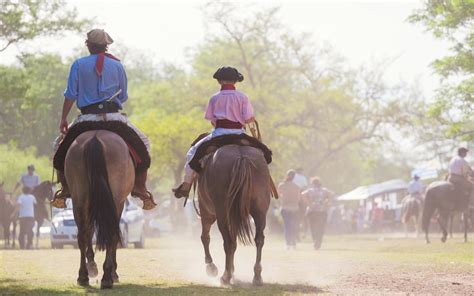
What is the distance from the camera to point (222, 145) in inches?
541

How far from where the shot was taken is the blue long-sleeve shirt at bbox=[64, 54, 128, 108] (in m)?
13.1

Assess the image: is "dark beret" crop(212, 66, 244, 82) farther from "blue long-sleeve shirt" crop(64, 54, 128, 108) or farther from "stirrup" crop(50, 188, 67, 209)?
"stirrup" crop(50, 188, 67, 209)

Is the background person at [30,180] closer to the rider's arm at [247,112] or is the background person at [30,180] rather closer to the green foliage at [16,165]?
the rider's arm at [247,112]

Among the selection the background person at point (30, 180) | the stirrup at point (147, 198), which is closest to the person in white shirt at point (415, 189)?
the background person at point (30, 180)

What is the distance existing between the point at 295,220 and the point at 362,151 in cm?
5055

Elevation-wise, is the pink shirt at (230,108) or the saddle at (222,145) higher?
the pink shirt at (230,108)

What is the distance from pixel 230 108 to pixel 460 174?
19.3 metres

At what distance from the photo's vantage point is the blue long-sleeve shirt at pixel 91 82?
1312 cm

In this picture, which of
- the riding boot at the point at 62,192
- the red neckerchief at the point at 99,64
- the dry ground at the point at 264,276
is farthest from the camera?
the riding boot at the point at 62,192

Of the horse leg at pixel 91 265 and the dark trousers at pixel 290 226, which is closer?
the horse leg at pixel 91 265

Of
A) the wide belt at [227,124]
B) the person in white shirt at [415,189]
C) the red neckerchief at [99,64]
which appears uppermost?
the person in white shirt at [415,189]

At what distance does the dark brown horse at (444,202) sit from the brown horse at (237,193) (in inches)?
773

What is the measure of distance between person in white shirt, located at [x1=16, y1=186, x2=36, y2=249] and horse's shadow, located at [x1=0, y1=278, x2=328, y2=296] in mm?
18197

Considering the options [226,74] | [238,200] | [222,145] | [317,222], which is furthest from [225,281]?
[317,222]
